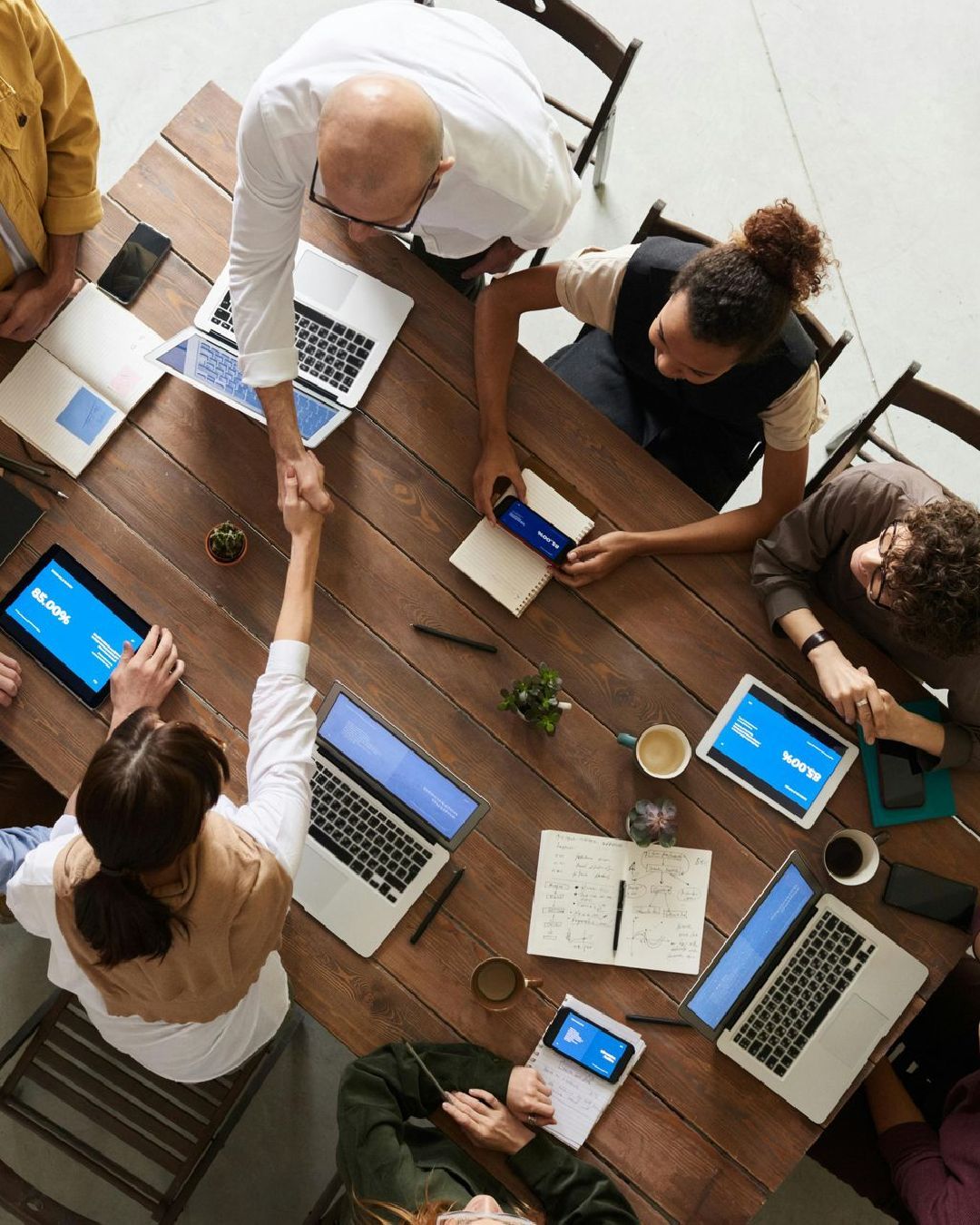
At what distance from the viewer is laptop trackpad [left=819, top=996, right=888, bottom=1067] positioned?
1.94 m

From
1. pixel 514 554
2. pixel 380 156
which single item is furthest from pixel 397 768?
pixel 380 156

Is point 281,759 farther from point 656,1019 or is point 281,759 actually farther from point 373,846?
point 656,1019

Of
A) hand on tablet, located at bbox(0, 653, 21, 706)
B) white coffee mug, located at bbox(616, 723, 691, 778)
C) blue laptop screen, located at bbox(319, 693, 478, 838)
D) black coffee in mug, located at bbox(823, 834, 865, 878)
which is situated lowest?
hand on tablet, located at bbox(0, 653, 21, 706)

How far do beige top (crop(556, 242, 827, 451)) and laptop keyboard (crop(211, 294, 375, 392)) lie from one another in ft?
1.43

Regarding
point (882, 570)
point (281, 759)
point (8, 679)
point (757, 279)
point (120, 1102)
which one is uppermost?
point (757, 279)

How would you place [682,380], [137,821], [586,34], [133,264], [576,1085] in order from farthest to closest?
[586,34]
[682,380]
[133,264]
[576,1085]
[137,821]

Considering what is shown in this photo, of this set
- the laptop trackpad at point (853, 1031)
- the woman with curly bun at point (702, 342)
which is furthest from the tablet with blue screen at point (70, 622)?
the laptop trackpad at point (853, 1031)

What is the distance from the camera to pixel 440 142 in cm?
164

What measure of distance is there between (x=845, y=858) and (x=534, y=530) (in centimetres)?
90

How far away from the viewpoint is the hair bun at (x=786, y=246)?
5.70 ft

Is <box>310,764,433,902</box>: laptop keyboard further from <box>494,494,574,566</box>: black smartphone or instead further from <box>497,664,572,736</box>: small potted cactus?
<box>494,494,574,566</box>: black smartphone

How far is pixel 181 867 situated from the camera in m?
1.50

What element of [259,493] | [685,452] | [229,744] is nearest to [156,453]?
[259,493]

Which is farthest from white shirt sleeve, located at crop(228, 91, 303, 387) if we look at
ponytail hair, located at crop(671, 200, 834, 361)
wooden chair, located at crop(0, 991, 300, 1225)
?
wooden chair, located at crop(0, 991, 300, 1225)
